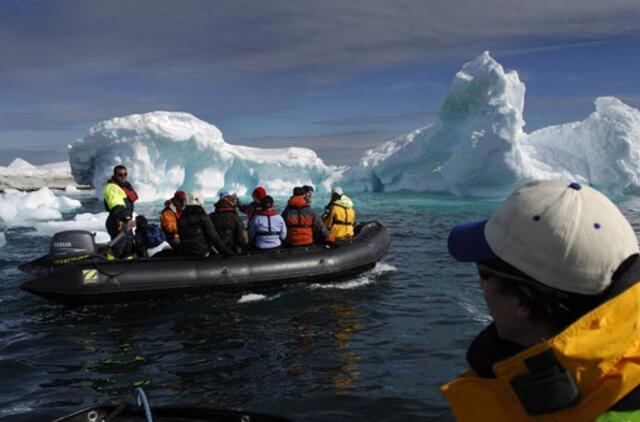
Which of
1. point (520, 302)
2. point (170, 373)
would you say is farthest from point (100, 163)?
point (520, 302)

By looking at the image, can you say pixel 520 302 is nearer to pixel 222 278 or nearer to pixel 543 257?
pixel 543 257

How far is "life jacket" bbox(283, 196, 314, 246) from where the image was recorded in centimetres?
1011

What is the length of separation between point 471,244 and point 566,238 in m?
0.26

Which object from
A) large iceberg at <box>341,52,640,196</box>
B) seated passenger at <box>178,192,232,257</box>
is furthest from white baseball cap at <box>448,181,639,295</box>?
large iceberg at <box>341,52,640,196</box>

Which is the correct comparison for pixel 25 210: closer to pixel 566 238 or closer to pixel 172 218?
pixel 172 218

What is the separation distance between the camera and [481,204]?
25750 mm

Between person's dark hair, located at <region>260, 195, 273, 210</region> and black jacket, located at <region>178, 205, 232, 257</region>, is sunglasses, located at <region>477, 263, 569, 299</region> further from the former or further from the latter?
person's dark hair, located at <region>260, 195, 273, 210</region>

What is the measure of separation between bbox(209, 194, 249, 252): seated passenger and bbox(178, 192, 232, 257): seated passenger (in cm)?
48

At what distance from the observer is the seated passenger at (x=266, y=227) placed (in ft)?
31.8

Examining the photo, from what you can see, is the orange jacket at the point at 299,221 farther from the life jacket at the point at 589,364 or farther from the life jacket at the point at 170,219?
the life jacket at the point at 589,364

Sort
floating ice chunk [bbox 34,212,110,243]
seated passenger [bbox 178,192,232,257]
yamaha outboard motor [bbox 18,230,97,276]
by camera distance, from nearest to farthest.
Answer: seated passenger [bbox 178,192,232,257]
yamaha outboard motor [bbox 18,230,97,276]
floating ice chunk [bbox 34,212,110,243]

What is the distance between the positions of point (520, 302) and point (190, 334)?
6358 mm

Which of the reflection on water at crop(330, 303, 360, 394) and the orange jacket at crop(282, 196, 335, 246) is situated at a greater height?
the orange jacket at crop(282, 196, 335, 246)

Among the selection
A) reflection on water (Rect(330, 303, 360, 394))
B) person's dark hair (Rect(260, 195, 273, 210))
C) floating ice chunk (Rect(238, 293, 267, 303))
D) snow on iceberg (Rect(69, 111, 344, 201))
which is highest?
snow on iceberg (Rect(69, 111, 344, 201))
